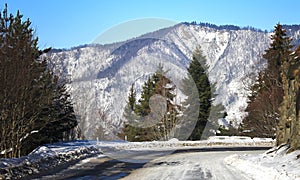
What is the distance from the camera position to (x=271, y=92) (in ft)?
141

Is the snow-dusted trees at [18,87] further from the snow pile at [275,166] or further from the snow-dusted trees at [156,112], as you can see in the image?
the snow-dusted trees at [156,112]

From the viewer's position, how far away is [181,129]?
5159 cm

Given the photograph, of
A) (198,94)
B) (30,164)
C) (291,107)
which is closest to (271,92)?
(198,94)

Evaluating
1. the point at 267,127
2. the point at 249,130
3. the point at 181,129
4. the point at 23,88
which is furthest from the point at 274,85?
the point at 23,88

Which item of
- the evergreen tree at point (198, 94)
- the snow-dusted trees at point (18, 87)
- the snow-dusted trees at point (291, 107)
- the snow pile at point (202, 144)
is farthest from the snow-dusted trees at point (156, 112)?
the snow-dusted trees at point (291, 107)

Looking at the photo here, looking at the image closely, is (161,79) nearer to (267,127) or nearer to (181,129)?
(181,129)

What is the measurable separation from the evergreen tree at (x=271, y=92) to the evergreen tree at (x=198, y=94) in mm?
6712

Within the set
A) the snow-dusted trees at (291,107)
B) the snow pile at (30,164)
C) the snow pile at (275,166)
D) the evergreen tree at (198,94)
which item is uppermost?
the evergreen tree at (198,94)

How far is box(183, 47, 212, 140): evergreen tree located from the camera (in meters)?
52.3

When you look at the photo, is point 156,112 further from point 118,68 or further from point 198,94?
point 118,68

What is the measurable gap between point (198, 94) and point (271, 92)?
1265 centimetres

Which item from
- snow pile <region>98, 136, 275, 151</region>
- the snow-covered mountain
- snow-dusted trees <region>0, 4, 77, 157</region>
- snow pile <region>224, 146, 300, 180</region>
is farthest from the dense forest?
snow pile <region>98, 136, 275, 151</region>

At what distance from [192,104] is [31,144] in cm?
2786

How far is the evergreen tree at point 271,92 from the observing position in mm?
42481
